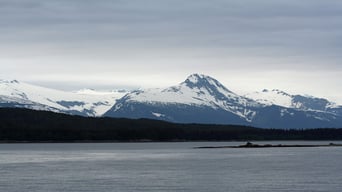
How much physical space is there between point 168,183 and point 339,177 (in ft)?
67.4

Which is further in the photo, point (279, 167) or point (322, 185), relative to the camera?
point (279, 167)

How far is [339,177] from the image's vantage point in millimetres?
99188

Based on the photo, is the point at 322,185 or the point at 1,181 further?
the point at 1,181

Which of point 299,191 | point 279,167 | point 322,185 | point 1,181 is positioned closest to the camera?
point 299,191

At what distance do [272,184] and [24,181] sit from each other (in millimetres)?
27234

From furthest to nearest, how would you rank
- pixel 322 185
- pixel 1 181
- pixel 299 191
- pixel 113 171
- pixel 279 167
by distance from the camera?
1. pixel 279 167
2. pixel 113 171
3. pixel 1 181
4. pixel 322 185
5. pixel 299 191

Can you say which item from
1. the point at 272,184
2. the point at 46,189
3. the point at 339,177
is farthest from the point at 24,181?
the point at 339,177

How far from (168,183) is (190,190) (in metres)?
8.41

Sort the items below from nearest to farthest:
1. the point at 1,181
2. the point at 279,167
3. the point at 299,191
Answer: the point at 299,191
the point at 1,181
the point at 279,167

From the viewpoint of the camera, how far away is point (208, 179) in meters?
98.9

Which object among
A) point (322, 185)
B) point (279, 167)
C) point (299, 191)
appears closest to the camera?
point (299, 191)

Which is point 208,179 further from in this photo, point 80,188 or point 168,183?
point 80,188

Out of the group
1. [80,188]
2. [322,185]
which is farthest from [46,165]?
[322,185]

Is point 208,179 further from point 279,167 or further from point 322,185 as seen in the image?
point 279,167
